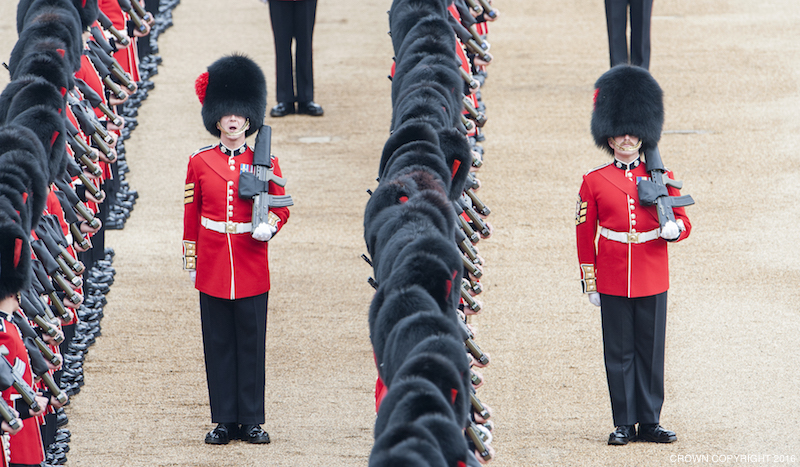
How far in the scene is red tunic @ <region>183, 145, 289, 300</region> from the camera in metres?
4.77

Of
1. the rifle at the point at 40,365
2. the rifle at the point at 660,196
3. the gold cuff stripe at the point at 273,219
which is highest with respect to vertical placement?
the rifle at the point at 660,196

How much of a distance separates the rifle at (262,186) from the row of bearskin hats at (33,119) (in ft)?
2.27

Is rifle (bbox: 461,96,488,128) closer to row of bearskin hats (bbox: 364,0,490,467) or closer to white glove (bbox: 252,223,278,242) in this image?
row of bearskin hats (bbox: 364,0,490,467)

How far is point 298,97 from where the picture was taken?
29.2 feet

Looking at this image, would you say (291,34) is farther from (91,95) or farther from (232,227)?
(232,227)

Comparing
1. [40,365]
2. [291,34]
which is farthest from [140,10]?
[40,365]

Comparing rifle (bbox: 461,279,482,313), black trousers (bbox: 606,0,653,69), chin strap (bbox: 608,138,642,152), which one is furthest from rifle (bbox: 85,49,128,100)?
black trousers (bbox: 606,0,653,69)

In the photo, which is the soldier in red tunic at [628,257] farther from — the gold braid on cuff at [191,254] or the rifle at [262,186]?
the gold braid on cuff at [191,254]

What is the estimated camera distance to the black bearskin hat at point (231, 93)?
478cm

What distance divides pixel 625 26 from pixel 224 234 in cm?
451

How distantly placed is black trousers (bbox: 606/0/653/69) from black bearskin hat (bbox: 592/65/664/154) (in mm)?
3535

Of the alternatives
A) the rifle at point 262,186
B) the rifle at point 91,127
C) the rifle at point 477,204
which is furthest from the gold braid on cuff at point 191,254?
the rifle at point 477,204

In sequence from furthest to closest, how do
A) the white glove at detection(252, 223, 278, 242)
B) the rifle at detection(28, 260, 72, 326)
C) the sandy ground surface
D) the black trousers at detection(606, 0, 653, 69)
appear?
the black trousers at detection(606, 0, 653, 69) < the sandy ground surface < the white glove at detection(252, 223, 278, 242) < the rifle at detection(28, 260, 72, 326)

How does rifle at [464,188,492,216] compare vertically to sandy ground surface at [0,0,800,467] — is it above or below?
above
